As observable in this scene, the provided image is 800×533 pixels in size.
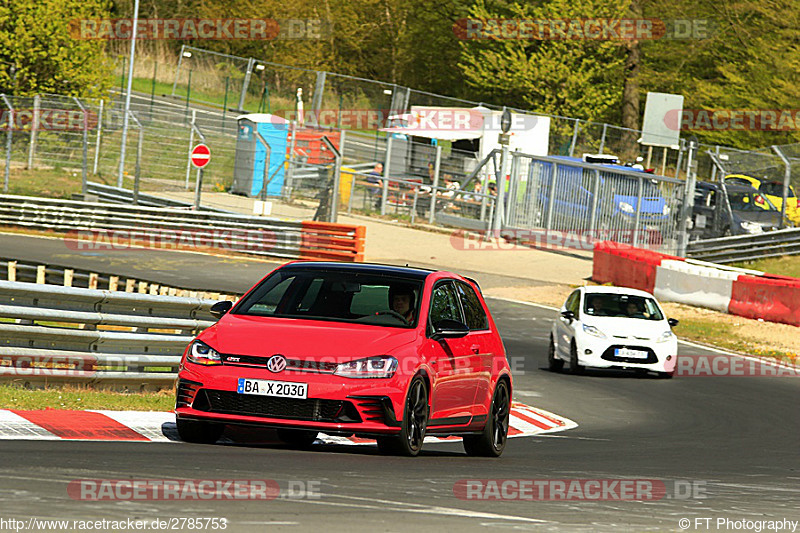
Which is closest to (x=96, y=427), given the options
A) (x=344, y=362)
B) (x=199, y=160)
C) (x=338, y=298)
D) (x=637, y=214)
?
(x=338, y=298)

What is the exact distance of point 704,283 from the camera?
92.2ft

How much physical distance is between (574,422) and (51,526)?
9841 mm

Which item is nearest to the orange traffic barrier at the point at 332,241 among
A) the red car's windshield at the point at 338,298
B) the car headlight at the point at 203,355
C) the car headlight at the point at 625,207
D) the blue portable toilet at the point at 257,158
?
the blue portable toilet at the point at 257,158

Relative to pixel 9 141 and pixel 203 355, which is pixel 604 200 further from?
pixel 203 355

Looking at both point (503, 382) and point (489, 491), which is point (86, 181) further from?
point (489, 491)

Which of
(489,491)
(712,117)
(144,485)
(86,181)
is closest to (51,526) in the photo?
(144,485)

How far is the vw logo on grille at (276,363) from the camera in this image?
8867 millimetres

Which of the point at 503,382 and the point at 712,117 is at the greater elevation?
the point at 712,117

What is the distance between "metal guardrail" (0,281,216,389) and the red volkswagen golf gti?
2.08 meters

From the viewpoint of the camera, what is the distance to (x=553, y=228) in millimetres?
38906

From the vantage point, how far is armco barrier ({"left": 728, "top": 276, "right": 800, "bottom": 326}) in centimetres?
2553

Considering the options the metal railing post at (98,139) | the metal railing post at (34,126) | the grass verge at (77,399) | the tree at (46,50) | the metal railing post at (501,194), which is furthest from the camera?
the tree at (46,50)

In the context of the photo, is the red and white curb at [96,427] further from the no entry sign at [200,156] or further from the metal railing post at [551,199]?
the metal railing post at [551,199]

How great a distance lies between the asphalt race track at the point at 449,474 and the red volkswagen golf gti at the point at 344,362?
0.88ft
